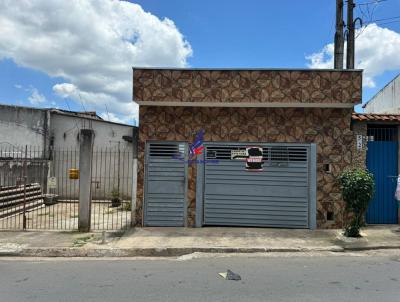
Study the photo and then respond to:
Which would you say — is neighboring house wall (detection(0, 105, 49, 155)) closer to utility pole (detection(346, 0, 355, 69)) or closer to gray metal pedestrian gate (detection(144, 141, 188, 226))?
gray metal pedestrian gate (detection(144, 141, 188, 226))

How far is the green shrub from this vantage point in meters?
9.27

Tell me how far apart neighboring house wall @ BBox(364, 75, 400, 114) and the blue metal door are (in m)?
6.84

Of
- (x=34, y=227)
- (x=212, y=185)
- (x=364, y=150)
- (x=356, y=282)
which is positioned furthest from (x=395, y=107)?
(x=34, y=227)

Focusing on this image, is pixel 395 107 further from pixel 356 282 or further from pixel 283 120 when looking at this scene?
pixel 356 282

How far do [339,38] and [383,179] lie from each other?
557 centimetres

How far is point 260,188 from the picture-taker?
10836mm

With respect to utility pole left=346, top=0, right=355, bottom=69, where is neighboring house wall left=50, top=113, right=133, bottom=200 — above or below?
below

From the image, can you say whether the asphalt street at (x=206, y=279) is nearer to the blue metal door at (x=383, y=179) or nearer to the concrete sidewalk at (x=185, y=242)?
the concrete sidewalk at (x=185, y=242)

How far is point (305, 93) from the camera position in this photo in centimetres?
1031

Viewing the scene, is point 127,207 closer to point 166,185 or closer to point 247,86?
point 166,185

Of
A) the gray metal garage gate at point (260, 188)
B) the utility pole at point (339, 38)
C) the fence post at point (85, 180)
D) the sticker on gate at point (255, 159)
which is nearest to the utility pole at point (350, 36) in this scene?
the utility pole at point (339, 38)

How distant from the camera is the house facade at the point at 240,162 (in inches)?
422

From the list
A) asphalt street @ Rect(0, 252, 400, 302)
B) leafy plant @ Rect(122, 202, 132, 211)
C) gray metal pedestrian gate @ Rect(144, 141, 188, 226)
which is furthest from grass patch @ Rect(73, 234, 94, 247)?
leafy plant @ Rect(122, 202, 132, 211)

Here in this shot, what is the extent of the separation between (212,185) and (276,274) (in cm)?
457
